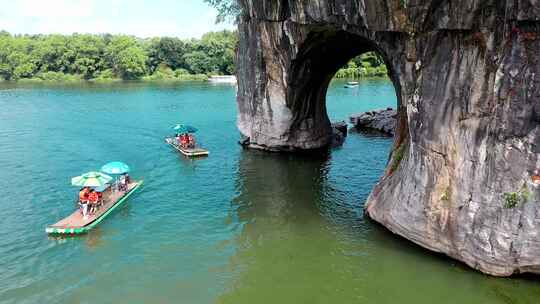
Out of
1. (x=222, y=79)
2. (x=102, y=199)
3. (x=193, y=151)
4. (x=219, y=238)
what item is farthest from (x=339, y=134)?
(x=222, y=79)

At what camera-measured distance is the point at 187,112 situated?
52156 millimetres

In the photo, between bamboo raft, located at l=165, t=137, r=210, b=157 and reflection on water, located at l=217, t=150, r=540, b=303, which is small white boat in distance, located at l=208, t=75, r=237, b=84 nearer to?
bamboo raft, located at l=165, t=137, r=210, b=157

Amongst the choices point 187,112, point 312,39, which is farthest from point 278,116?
point 187,112

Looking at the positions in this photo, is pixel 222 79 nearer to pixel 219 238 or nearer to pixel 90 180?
pixel 90 180

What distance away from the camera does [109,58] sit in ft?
321

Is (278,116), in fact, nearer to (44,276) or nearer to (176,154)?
(176,154)

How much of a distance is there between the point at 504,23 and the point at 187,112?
4192cm

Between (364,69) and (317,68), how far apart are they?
70881 mm

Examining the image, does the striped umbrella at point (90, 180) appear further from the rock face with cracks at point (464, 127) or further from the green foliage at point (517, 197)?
the green foliage at point (517, 197)

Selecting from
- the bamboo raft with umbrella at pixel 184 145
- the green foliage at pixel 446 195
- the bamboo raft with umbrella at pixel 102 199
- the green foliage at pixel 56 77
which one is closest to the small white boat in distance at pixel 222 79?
the green foliage at pixel 56 77

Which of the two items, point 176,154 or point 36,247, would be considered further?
point 176,154

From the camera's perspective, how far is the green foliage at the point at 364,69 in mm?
96312

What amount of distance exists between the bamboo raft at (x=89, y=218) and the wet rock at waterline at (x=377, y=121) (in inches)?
907

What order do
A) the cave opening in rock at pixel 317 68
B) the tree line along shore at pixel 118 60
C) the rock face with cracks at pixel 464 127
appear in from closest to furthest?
the rock face with cracks at pixel 464 127
the cave opening in rock at pixel 317 68
the tree line along shore at pixel 118 60
